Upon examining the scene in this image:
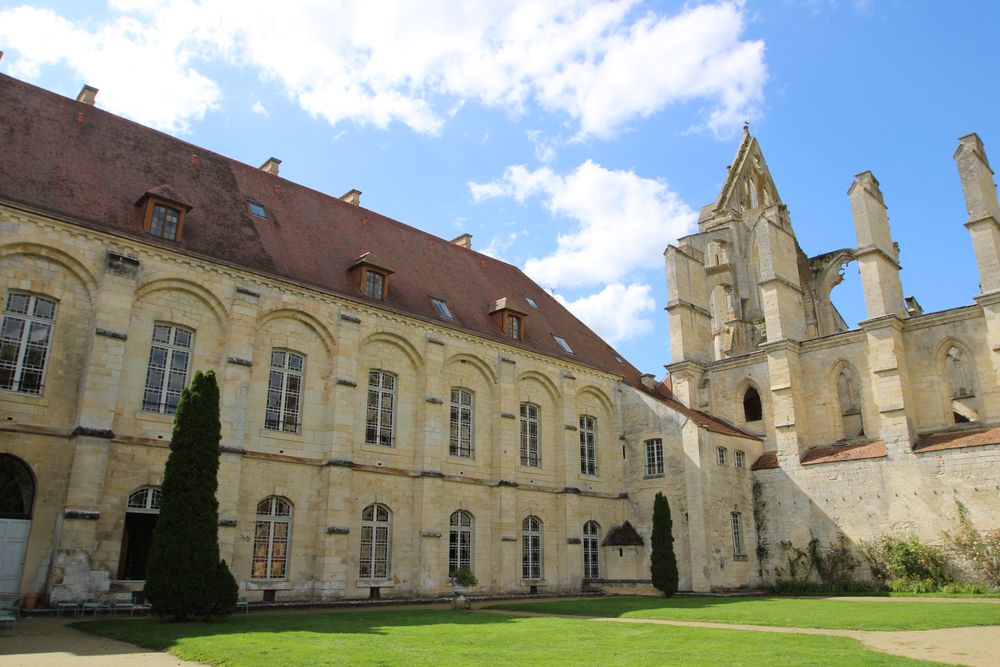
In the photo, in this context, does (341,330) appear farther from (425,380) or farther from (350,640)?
(350,640)

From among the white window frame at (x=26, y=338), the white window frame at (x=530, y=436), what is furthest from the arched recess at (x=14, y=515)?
the white window frame at (x=530, y=436)

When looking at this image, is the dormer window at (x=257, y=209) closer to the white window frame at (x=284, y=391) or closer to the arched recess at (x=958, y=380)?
the white window frame at (x=284, y=391)

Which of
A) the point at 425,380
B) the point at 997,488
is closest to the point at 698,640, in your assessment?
the point at 425,380

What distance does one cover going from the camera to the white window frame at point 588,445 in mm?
27047

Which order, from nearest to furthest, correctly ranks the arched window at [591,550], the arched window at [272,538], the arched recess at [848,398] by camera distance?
the arched window at [272,538], the arched window at [591,550], the arched recess at [848,398]

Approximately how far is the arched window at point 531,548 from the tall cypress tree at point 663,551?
369 centimetres

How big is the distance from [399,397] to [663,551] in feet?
32.4

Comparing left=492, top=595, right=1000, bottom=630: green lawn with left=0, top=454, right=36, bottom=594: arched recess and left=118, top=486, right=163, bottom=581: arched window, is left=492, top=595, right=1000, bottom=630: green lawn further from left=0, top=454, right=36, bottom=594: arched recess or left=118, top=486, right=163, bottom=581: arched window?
left=0, top=454, right=36, bottom=594: arched recess

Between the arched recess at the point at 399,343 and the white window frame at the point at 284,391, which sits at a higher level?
the arched recess at the point at 399,343

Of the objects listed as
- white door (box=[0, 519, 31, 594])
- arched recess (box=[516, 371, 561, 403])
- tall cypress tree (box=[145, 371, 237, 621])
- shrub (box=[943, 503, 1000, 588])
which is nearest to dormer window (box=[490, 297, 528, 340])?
arched recess (box=[516, 371, 561, 403])

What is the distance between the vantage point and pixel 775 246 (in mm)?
28672

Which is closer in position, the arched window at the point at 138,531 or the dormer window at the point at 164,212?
the arched window at the point at 138,531

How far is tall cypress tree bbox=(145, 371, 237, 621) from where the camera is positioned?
13.1 m

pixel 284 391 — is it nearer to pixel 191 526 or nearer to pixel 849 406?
pixel 191 526
